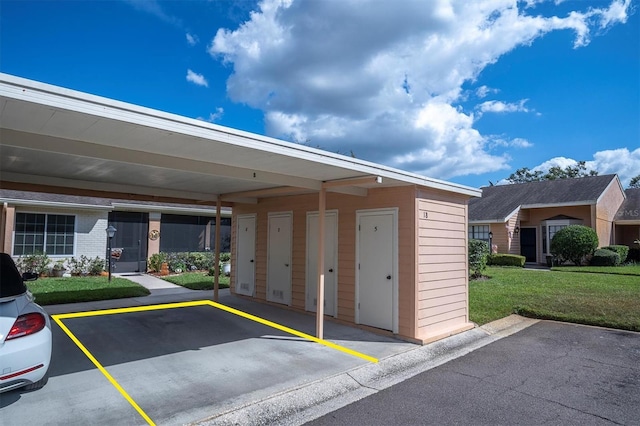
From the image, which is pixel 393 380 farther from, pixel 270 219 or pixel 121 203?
pixel 121 203

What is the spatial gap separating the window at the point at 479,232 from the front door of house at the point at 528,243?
2.04m

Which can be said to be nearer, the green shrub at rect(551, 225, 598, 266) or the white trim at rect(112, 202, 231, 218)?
the white trim at rect(112, 202, 231, 218)

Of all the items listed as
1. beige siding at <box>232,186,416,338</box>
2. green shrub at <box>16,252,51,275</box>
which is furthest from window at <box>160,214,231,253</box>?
beige siding at <box>232,186,416,338</box>

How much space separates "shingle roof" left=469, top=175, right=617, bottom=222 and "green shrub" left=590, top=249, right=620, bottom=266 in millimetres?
2919

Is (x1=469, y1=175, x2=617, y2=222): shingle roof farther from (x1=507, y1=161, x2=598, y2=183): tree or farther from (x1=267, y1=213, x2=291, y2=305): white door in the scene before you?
(x1=507, y1=161, x2=598, y2=183): tree

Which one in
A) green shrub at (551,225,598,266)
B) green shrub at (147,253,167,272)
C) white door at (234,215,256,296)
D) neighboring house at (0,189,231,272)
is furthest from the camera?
green shrub at (551,225,598,266)

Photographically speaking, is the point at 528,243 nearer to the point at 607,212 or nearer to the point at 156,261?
the point at 607,212

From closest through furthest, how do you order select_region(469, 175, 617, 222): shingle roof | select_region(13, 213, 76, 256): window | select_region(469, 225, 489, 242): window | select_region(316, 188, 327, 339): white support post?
select_region(316, 188, 327, 339): white support post < select_region(13, 213, 76, 256): window < select_region(469, 175, 617, 222): shingle roof < select_region(469, 225, 489, 242): window

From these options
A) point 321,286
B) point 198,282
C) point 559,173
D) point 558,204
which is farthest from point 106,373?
point 559,173

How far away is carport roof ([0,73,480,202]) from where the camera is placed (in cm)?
292

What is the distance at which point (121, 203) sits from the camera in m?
15.1

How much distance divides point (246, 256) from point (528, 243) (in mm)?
17674

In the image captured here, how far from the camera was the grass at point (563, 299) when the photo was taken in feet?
25.0

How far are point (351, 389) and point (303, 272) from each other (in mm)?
3982
